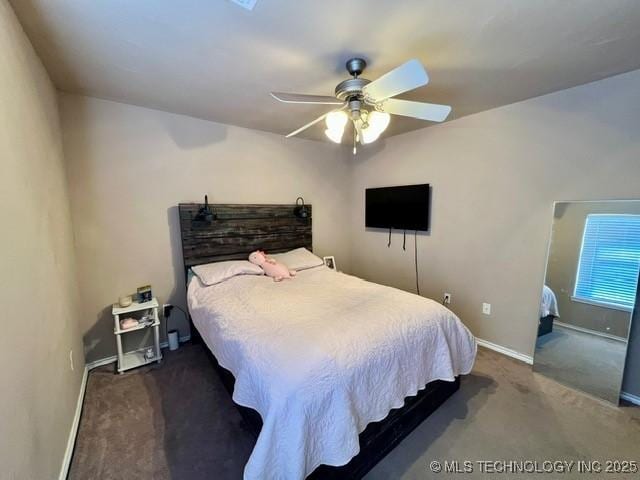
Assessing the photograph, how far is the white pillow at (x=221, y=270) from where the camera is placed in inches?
98.3

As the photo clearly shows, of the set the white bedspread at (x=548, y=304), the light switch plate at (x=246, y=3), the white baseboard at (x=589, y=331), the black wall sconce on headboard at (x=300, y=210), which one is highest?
the light switch plate at (x=246, y=3)

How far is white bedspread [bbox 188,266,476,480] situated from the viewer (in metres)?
1.20

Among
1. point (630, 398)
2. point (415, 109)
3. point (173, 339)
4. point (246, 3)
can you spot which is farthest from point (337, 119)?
point (630, 398)

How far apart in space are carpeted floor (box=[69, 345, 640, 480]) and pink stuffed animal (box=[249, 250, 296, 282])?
1054mm

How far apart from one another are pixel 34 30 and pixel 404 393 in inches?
114

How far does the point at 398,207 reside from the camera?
3.36 m

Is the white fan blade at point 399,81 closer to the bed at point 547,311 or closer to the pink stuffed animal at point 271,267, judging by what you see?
the pink stuffed animal at point 271,267

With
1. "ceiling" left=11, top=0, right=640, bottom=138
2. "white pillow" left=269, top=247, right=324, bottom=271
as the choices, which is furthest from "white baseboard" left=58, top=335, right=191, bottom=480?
"ceiling" left=11, top=0, right=640, bottom=138

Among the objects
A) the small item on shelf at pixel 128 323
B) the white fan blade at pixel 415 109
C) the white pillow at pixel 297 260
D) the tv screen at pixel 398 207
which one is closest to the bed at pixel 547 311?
the tv screen at pixel 398 207

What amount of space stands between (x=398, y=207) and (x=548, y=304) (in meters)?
1.75

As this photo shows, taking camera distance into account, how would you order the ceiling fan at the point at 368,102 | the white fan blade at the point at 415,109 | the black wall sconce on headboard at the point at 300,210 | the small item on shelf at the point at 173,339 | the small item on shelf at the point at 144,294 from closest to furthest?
the ceiling fan at the point at 368,102, the white fan blade at the point at 415,109, the small item on shelf at the point at 144,294, the small item on shelf at the point at 173,339, the black wall sconce on headboard at the point at 300,210

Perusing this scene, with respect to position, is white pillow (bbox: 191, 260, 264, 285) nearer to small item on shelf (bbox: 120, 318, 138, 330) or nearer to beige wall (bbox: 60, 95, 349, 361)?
beige wall (bbox: 60, 95, 349, 361)

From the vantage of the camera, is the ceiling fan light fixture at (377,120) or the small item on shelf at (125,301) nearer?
the ceiling fan light fixture at (377,120)

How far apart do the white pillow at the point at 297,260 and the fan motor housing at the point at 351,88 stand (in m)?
1.85
